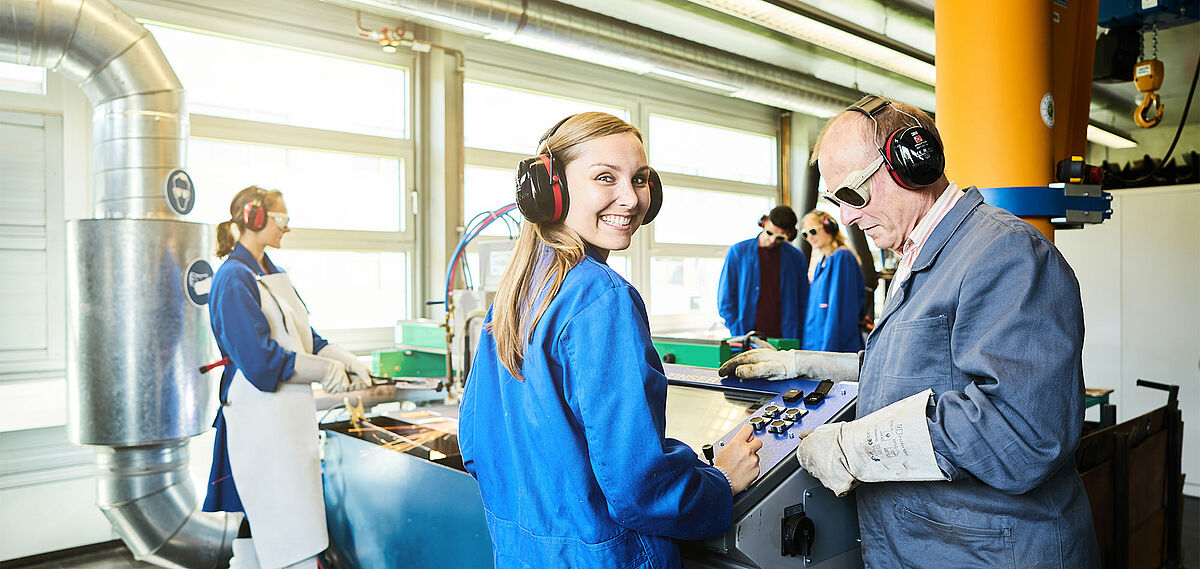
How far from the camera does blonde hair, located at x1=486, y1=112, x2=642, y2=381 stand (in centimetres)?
103

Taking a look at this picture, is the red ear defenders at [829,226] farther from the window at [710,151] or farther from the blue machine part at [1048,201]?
the blue machine part at [1048,201]

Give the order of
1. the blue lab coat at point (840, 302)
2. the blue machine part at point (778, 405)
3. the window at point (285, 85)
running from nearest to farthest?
1. the blue machine part at point (778, 405)
2. the window at point (285, 85)
3. the blue lab coat at point (840, 302)

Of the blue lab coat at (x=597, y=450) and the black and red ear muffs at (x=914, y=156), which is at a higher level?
the black and red ear muffs at (x=914, y=156)

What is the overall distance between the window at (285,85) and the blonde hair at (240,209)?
140 centimetres

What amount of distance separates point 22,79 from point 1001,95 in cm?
385

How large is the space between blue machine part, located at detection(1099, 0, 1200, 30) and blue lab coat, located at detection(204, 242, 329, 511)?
12.5ft

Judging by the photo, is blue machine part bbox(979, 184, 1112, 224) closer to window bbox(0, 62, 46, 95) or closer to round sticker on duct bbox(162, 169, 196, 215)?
round sticker on duct bbox(162, 169, 196, 215)

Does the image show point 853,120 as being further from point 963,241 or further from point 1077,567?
point 1077,567

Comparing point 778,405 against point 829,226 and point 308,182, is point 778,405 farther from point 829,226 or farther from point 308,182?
point 308,182

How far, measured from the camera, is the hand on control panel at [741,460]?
1133 millimetres

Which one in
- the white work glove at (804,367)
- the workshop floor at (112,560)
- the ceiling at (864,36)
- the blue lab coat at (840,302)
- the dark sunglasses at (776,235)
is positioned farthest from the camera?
the dark sunglasses at (776,235)

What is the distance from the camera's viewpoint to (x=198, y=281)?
8.38ft

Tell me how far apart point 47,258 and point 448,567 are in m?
2.72

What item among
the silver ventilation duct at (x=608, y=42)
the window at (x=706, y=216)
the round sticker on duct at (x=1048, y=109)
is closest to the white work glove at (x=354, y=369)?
the silver ventilation duct at (x=608, y=42)
